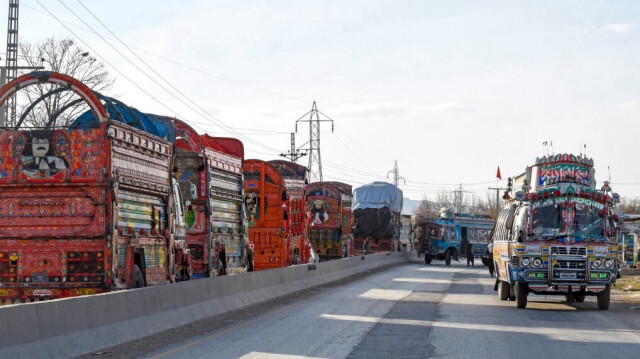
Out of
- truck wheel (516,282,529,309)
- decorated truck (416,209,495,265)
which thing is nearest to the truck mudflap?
truck wheel (516,282,529,309)

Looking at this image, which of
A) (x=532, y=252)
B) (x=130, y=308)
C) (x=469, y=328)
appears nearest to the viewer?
(x=130, y=308)

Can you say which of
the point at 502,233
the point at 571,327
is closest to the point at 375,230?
Result: the point at 502,233

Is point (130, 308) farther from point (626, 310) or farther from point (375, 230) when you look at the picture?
point (375, 230)

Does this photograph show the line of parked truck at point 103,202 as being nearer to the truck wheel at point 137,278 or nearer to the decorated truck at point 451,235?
the truck wheel at point 137,278

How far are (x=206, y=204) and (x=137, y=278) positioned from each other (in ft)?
19.3

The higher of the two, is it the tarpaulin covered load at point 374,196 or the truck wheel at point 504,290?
the tarpaulin covered load at point 374,196

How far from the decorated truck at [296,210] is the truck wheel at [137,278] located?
15522 millimetres

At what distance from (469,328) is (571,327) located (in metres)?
1.87

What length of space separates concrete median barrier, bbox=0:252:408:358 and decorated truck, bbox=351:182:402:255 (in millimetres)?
35796

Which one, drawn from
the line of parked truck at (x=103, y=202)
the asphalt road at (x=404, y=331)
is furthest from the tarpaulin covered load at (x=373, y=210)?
the asphalt road at (x=404, y=331)

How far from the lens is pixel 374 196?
60.3 m

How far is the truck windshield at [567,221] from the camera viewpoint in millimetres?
20219

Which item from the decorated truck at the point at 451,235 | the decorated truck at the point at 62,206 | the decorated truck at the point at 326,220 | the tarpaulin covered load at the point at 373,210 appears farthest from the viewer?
the tarpaulin covered load at the point at 373,210

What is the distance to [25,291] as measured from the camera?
1634 cm
